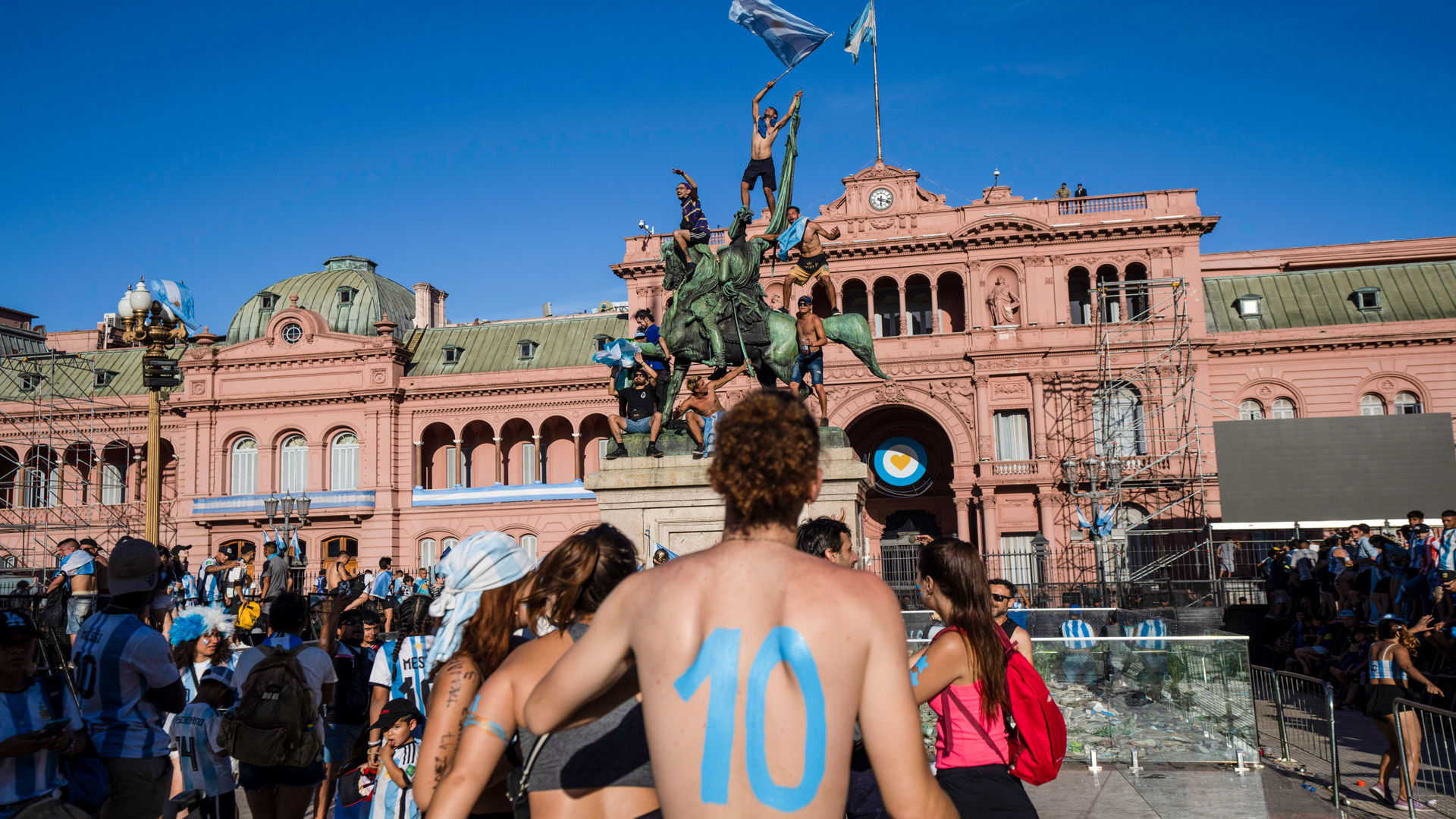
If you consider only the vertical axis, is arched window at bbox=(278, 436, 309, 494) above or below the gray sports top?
above

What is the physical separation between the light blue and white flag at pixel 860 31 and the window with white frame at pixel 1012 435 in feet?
41.6

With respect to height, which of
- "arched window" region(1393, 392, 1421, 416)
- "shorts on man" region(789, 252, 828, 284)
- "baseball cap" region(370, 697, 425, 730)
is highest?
"shorts on man" region(789, 252, 828, 284)

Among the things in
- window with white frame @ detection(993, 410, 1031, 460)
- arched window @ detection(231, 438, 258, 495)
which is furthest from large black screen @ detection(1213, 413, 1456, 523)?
arched window @ detection(231, 438, 258, 495)

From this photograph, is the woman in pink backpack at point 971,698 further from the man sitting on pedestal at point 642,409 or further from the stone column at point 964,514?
the stone column at point 964,514

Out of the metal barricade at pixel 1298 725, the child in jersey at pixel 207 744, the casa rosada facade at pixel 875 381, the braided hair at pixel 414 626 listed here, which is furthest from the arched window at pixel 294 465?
the braided hair at pixel 414 626

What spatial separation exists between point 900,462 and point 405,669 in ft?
107

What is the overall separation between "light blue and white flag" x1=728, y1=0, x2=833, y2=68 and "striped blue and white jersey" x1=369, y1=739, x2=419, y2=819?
415 inches

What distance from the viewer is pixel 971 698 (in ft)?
13.1

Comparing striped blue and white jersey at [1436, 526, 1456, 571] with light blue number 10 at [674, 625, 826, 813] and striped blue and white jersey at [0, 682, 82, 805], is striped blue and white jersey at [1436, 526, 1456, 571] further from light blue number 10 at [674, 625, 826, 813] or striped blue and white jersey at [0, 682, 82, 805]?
striped blue and white jersey at [0, 682, 82, 805]

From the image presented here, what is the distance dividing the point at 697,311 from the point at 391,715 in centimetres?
808

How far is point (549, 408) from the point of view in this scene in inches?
1678

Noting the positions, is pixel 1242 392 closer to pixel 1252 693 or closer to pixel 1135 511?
pixel 1135 511

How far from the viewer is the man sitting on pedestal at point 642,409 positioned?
12.7 metres

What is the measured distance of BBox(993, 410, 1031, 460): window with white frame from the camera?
35375 mm
